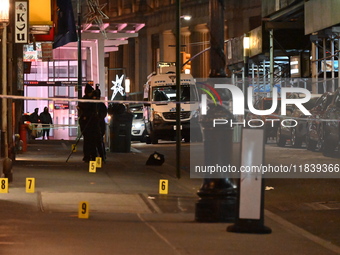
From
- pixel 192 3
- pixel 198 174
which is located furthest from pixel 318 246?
pixel 192 3

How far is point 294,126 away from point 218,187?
56.7 ft

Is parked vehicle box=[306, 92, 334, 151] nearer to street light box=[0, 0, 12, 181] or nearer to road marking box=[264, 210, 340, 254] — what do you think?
street light box=[0, 0, 12, 181]

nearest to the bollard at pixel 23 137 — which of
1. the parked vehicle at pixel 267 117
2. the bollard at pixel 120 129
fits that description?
the bollard at pixel 120 129

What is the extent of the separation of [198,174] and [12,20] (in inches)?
210

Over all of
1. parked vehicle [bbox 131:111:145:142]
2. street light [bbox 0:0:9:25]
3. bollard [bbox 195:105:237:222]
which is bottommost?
parked vehicle [bbox 131:111:145:142]

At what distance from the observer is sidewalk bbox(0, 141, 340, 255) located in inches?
339

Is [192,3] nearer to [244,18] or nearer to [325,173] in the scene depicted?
[244,18]

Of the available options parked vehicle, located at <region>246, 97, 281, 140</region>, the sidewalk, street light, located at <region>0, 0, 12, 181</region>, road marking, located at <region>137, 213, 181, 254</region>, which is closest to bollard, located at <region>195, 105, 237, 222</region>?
the sidewalk

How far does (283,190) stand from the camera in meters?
15.1

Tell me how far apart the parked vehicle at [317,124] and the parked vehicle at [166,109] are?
10.3 meters

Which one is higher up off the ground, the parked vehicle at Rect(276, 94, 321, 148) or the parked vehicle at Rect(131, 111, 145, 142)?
the parked vehicle at Rect(276, 94, 321, 148)

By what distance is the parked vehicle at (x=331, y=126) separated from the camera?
21312 mm

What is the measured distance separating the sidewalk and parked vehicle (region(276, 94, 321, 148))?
34.8ft

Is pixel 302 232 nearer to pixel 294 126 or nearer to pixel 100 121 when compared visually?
pixel 100 121
